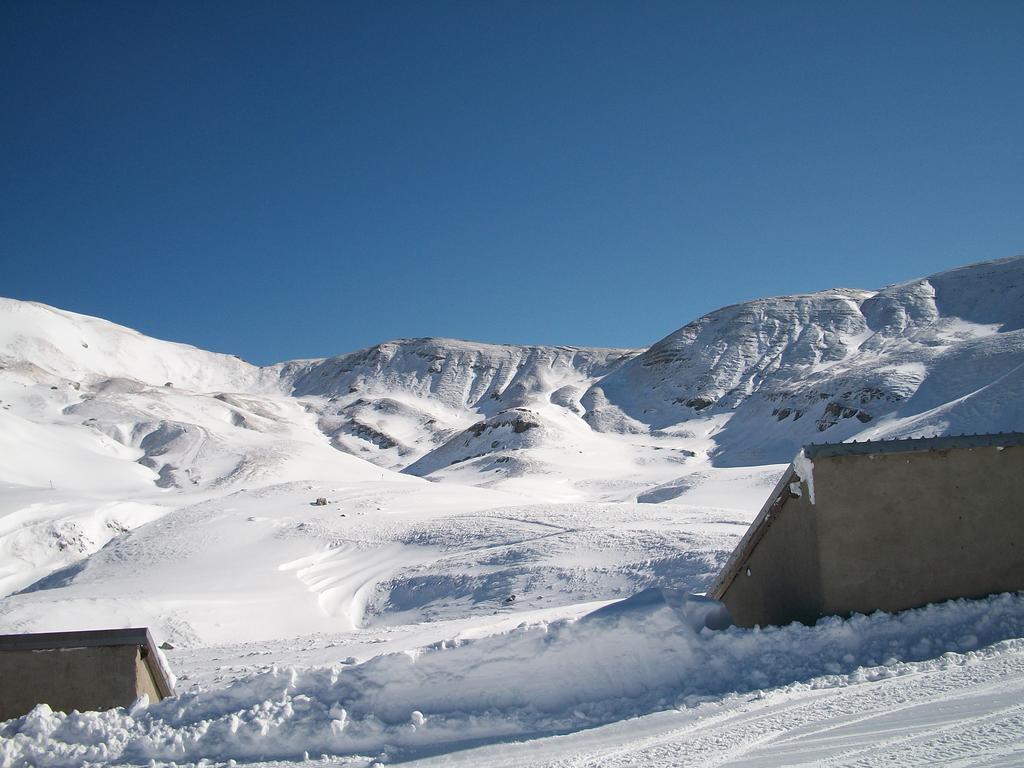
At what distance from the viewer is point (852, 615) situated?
606cm

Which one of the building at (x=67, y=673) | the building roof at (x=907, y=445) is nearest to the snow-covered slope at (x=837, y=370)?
the building roof at (x=907, y=445)

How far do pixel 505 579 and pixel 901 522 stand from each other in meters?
15.8

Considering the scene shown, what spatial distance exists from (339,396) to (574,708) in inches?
4829

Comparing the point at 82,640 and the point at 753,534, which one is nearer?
the point at 82,640

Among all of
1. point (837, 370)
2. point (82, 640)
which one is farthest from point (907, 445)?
point (837, 370)

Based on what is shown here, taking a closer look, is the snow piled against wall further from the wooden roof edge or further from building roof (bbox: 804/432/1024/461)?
building roof (bbox: 804/432/1024/461)

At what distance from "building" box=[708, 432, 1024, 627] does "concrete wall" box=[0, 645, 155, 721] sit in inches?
218

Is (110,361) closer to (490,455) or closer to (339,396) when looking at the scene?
(339,396)

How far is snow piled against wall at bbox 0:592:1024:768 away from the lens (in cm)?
477

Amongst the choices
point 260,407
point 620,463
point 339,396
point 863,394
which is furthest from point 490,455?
point 339,396

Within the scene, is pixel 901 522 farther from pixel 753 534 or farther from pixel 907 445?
pixel 753 534

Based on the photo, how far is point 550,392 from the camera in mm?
109625

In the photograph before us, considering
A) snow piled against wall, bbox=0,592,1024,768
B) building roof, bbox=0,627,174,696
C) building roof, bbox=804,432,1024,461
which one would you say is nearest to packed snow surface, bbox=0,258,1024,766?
snow piled against wall, bbox=0,592,1024,768

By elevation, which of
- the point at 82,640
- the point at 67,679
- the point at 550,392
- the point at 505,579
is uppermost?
the point at 550,392
